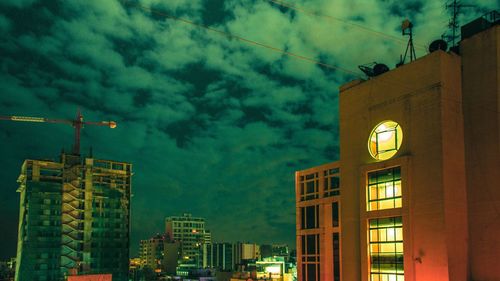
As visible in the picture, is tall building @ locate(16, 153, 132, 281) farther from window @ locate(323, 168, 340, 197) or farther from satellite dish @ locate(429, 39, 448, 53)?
satellite dish @ locate(429, 39, 448, 53)

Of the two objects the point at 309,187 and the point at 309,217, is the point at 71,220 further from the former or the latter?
the point at 309,217

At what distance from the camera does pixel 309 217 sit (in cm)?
5734

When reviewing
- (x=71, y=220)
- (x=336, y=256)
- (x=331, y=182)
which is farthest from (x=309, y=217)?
(x=71, y=220)

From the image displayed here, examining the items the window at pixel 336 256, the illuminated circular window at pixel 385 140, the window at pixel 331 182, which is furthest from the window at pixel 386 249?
the window at pixel 331 182

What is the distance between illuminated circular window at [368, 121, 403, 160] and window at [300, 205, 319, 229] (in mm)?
27211

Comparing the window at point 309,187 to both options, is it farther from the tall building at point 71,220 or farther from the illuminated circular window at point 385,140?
the tall building at point 71,220

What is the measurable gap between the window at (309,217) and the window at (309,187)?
4.15 ft

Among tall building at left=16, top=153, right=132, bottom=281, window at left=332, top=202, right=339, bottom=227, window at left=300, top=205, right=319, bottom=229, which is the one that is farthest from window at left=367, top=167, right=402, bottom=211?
tall building at left=16, top=153, right=132, bottom=281

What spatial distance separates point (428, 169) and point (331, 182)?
29422 mm

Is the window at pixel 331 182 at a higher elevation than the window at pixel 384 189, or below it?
higher

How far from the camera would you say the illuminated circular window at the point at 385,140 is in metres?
28.2

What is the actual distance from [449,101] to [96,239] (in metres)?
108

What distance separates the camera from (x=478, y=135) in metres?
25.8

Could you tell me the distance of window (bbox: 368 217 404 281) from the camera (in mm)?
27141
